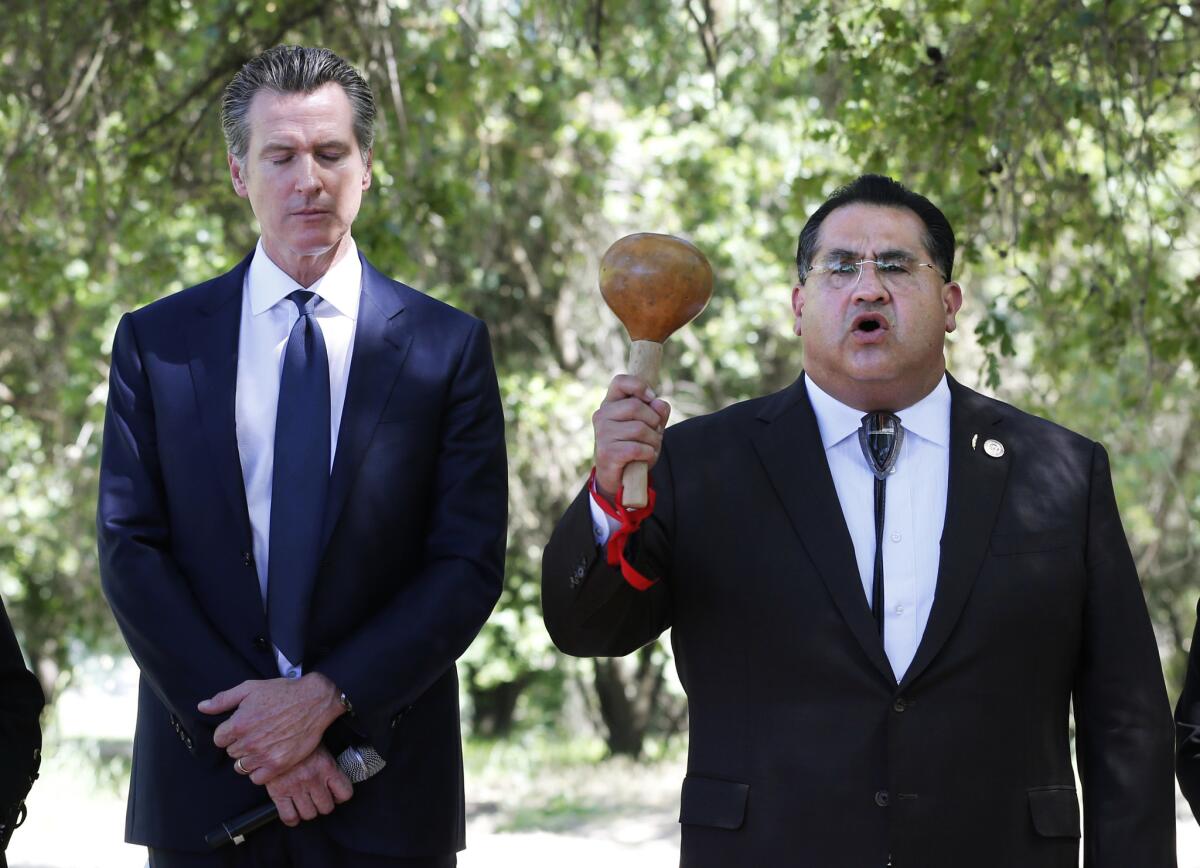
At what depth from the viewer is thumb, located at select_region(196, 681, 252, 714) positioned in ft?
9.62

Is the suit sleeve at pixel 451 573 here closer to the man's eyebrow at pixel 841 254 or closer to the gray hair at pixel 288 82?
the gray hair at pixel 288 82

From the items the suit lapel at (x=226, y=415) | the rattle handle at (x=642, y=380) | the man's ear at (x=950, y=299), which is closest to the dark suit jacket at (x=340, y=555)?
the suit lapel at (x=226, y=415)

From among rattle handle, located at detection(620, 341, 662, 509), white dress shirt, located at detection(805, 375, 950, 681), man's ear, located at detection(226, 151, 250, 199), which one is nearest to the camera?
rattle handle, located at detection(620, 341, 662, 509)

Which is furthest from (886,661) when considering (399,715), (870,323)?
(399,715)

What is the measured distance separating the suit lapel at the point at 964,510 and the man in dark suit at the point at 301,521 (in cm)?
90

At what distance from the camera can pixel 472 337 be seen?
129 inches

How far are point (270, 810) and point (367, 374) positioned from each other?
89 cm

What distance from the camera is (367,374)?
318 cm

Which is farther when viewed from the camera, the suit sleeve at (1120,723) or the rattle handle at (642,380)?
the suit sleeve at (1120,723)

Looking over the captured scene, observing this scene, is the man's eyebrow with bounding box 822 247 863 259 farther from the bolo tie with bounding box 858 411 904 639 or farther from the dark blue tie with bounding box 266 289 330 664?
the dark blue tie with bounding box 266 289 330 664

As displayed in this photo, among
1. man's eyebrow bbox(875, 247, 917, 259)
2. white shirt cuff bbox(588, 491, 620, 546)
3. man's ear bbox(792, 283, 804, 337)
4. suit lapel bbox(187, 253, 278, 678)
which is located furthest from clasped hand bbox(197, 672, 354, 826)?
man's eyebrow bbox(875, 247, 917, 259)

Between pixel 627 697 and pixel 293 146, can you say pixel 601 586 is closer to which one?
pixel 293 146

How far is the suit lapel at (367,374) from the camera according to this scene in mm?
3086

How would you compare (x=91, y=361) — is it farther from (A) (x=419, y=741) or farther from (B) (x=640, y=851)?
(A) (x=419, y=741)
